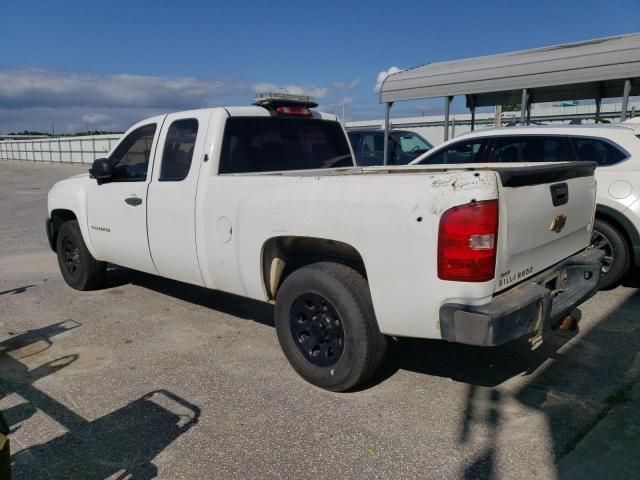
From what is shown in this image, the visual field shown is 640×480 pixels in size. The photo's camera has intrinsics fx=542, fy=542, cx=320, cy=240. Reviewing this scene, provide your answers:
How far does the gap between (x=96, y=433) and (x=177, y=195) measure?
6.63 feet

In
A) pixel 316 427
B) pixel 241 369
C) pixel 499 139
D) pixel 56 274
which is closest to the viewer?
pixel 316 427

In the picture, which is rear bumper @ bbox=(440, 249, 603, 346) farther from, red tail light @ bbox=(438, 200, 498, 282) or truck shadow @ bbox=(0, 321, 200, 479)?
truck shadow @ bbox=(0, 321, 200, 479)

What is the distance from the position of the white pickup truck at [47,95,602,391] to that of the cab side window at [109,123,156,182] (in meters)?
0.01

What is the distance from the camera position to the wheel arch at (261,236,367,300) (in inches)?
145

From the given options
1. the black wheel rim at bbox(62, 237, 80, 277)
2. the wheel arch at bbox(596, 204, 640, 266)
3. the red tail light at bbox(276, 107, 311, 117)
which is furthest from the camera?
the black wheel rim at bbox(62, 237, 80, 277)

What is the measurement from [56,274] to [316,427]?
523cm

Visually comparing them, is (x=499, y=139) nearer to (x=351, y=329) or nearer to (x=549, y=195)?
(x=549, y=195)

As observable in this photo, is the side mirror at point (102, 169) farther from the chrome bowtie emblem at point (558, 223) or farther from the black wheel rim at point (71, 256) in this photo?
the chrome bowtie emblem at point (558, 223)

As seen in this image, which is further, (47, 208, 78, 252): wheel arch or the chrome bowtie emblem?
(47, 208, 78, 252): wheel arch

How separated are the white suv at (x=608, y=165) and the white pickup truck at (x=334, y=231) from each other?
5.32 ft

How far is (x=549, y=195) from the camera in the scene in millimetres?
3361

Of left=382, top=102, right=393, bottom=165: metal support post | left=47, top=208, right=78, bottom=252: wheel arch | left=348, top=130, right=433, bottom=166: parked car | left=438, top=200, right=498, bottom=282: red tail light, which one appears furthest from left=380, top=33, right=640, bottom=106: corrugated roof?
left=47, top=208, right=78, bottom=252: wheel arch

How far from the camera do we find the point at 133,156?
5.32m

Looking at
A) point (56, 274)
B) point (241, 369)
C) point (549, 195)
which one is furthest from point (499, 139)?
point (56, 274)
